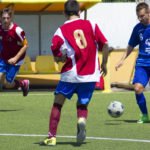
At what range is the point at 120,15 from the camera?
3294 cm

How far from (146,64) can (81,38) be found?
306cm

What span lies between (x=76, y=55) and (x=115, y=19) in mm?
23286

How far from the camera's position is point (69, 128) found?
39.7 ft

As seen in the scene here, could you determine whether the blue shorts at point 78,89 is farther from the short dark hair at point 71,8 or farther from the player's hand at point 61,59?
the short dark hair at point 71,8

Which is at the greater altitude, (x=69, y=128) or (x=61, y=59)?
(x=61, y=59)

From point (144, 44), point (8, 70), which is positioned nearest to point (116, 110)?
point (144, 44)

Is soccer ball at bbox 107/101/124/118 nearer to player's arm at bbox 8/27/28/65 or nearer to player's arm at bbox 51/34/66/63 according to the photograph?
player's arm at bbox 8/27/28/65

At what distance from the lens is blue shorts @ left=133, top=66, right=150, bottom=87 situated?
12.7 metres

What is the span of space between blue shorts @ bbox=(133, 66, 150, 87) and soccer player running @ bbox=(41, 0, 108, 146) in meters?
2.71

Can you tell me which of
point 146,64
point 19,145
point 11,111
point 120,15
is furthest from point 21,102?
point 120,15

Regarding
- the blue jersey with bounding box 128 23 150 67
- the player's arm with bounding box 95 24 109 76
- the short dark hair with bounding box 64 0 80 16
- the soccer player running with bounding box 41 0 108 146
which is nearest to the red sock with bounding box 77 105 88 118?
the soccer player running with bounding box 41 0 108 146

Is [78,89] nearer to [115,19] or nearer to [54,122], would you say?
[54,122]

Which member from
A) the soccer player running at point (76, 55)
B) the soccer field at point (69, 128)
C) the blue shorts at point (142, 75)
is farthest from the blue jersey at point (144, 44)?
the soccer player running at point (76, 55)

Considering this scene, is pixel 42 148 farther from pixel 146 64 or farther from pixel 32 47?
pixel 32 47
